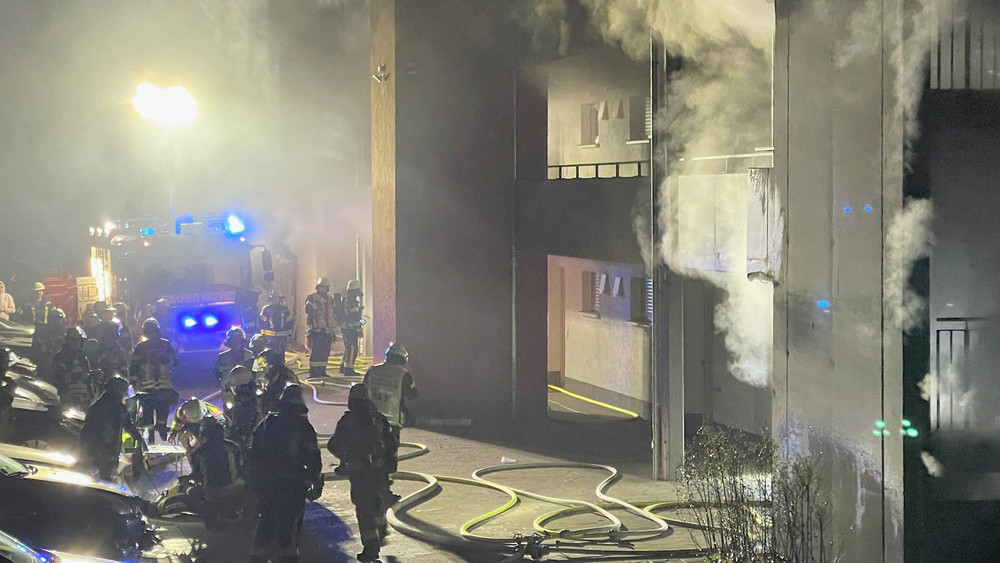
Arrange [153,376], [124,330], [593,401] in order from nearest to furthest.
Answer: [153,376]
[593,401]
[124,330]

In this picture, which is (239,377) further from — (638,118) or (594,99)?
(594,99)

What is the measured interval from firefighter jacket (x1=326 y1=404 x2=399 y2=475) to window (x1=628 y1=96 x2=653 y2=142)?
352 inches

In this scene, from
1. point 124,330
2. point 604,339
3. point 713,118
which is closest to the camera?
point 713,118

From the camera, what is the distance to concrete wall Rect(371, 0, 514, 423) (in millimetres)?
17047

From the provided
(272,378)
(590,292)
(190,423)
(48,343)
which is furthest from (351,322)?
(190,423)

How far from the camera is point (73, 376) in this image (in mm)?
14703

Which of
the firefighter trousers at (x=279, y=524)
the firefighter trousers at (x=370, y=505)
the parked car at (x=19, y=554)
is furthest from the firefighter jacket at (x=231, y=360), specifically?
the parked car at (x=19, y=554)

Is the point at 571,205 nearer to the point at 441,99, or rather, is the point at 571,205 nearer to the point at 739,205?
the point at 441,99

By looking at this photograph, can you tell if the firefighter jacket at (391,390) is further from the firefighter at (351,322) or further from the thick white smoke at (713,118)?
the firefighter at (351,322)

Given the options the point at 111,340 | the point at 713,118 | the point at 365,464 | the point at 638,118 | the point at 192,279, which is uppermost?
the point at 638,118

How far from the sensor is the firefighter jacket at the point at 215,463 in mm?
10234

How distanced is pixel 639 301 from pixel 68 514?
10242 millimetres

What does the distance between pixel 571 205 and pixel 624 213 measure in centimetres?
152

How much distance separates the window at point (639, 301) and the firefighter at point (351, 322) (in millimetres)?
5532
